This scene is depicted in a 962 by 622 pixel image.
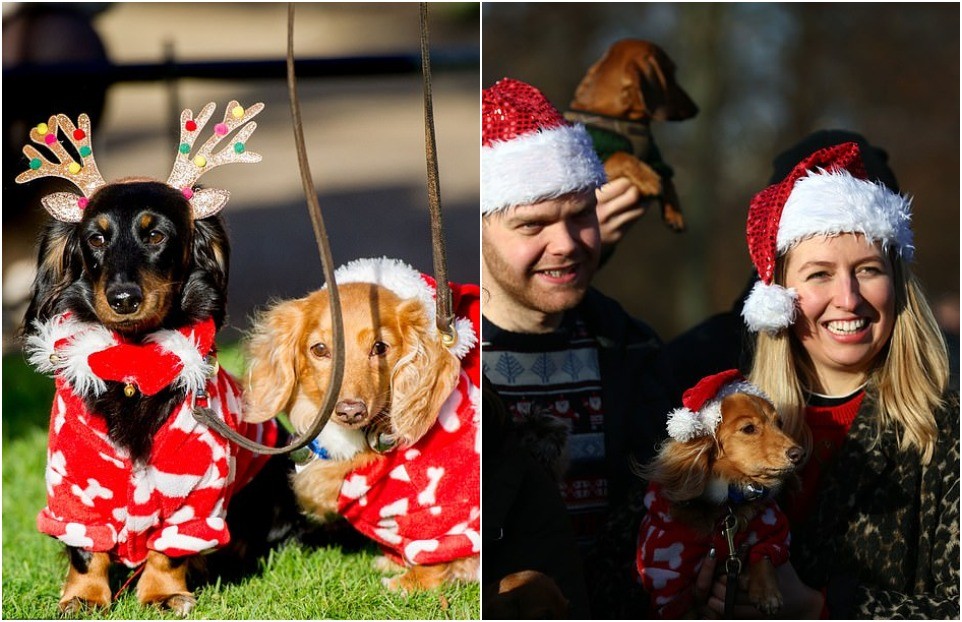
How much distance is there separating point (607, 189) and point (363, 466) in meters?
1.24

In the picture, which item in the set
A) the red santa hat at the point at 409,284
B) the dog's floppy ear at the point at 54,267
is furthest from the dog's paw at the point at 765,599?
the dog's floppy ear at the point at 54,267

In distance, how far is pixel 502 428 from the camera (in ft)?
9.35

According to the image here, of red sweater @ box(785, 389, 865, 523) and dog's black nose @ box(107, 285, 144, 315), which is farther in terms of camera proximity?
red sweater @ box(785, 389, 865, 523)

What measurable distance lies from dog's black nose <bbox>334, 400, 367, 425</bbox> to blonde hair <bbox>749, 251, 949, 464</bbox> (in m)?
1.07

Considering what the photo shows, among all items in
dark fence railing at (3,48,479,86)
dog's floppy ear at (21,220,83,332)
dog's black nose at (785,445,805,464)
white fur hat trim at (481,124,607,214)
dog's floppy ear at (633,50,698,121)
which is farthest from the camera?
dog's floppy ear at (633,50,698,121)

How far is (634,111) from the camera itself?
3600 mm

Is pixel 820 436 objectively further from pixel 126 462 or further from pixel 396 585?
pixel 126 462

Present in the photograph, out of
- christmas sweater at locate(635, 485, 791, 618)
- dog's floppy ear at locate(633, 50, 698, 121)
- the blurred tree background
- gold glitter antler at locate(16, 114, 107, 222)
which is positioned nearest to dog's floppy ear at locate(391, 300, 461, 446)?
christmas sweater at locate(635, 485, 791, 618)

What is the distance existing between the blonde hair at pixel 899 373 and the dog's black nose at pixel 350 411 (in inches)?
42.1

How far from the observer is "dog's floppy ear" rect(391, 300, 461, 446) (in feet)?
9.25

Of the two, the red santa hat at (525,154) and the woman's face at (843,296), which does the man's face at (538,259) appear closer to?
the red santa hat at (525,154)

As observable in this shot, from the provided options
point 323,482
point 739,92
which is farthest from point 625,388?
point 739,92

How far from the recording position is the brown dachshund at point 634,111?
354 cm

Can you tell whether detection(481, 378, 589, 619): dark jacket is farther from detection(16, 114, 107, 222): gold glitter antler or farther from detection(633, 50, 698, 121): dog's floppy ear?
detection(633, 50, 698, 121): dog's floppy ear
